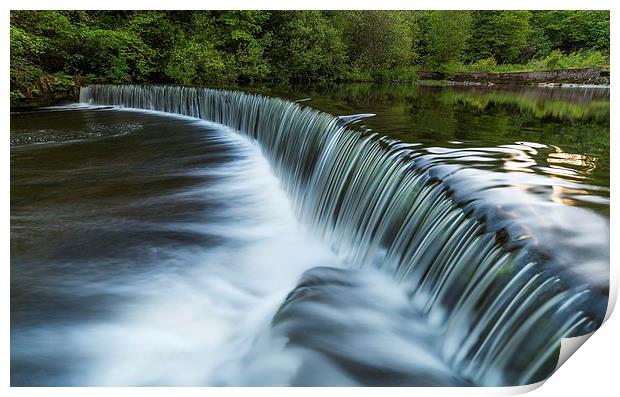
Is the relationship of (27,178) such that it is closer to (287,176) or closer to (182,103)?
(287,176)

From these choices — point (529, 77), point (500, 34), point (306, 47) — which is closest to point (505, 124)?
point (529, 77)

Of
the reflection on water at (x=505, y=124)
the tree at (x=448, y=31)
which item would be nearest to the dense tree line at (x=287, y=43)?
the tree at (x=448, y=31)

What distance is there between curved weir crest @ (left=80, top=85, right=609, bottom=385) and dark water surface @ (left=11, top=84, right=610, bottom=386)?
1.6 inches

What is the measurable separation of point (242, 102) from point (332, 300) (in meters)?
4.20

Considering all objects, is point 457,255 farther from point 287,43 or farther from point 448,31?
point 287,43

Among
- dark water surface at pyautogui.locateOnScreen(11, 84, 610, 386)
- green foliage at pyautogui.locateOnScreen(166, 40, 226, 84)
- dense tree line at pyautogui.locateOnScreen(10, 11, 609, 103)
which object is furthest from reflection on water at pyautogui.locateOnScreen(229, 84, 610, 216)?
green foliage at pyautogui.locateOnScreen(166, 40, 226, 84)

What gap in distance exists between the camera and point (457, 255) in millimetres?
1813

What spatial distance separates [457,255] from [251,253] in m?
1.36

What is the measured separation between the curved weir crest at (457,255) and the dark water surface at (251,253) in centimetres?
4

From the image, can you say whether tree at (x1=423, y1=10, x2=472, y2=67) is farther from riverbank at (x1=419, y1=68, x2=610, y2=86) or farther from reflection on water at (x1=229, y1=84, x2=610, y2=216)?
reflection on water at (x1=229, y1=84, x2=610, y2=216)

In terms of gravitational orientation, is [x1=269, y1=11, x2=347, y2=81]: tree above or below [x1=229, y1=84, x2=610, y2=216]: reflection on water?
above

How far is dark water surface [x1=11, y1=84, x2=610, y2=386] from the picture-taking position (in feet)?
6.04

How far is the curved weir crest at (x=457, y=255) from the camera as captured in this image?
1.44m
